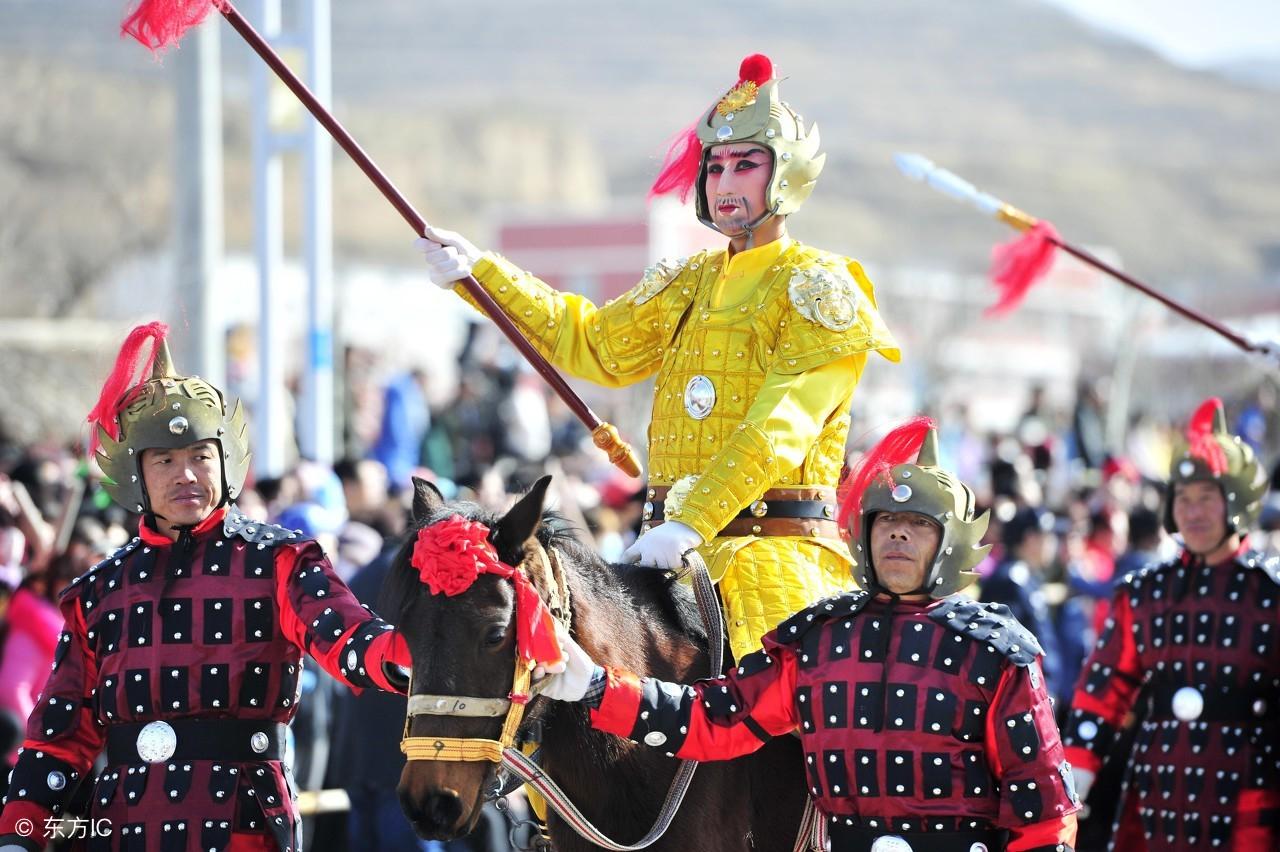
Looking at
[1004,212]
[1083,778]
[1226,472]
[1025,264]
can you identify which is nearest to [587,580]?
[1083,778]

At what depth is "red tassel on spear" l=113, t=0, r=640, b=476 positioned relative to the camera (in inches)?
207

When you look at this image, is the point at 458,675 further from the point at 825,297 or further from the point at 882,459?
the point at 825,297

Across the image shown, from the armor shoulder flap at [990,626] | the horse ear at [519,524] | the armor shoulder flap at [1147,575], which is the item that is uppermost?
the horse ear at [519,524]

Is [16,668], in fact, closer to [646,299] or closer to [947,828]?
[646,299]

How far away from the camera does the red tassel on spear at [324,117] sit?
5262 mm

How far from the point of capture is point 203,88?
11109 mm

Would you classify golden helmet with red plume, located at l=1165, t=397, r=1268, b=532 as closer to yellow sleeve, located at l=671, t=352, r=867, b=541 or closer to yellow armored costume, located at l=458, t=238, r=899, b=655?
yellow armored costume, located at l=458, t=238, r=899, b=655

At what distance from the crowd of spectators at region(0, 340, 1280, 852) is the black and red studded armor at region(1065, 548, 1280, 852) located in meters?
0.97

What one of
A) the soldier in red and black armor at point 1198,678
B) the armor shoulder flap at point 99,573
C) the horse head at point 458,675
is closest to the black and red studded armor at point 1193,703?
the soldier in red and black armor at point 1198,678

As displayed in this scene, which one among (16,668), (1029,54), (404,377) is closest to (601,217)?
(404,377)

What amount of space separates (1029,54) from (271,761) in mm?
189584

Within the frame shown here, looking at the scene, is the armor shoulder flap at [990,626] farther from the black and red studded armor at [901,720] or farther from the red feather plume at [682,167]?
the red feather plume at [682,167]

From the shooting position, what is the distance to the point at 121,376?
16.7 ft

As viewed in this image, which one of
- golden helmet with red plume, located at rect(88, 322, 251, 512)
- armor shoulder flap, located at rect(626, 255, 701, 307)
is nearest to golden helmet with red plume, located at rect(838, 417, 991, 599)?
armor shoulder flap, located at rect(626, 255, 701, 307)
